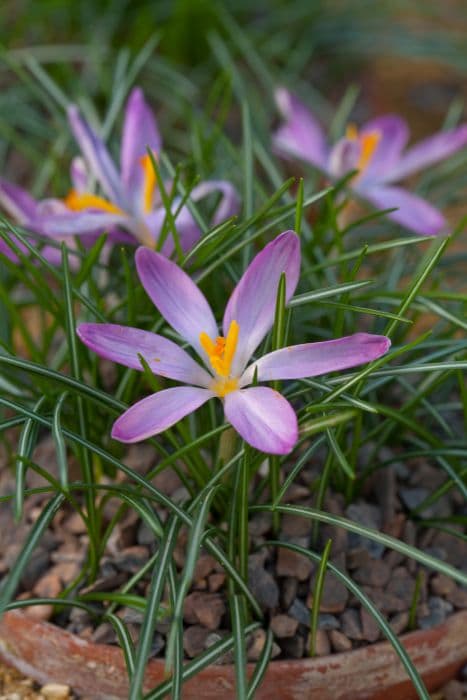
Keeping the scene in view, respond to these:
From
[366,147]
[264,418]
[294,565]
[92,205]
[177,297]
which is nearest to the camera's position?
[264,418]

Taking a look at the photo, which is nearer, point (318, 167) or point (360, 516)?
point (360, 516)

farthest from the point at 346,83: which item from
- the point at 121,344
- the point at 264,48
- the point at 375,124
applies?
the point at 121,344

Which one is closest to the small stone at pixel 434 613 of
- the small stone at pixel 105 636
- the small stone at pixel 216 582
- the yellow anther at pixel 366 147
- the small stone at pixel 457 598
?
the small stone at pixel 457 598

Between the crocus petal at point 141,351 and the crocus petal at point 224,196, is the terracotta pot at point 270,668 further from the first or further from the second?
the crocus petal at point 224,196

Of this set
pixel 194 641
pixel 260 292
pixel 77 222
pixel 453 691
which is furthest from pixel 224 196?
pixel 453 691

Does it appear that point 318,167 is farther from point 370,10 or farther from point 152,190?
point 370,10

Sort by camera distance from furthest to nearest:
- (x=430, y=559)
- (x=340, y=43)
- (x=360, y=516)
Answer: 1. (x=340, y=43)
2. (x=360, y=516)
3. (x=430, y=559)

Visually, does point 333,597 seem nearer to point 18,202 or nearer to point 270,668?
point 270,668
